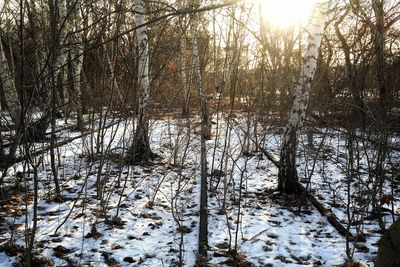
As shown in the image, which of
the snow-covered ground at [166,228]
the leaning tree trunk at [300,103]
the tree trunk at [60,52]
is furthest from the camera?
the leaning tree trunk at [300,103]

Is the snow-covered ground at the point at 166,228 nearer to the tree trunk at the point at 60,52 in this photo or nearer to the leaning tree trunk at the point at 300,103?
Result: the leaning tree trunk at the point at 300,103

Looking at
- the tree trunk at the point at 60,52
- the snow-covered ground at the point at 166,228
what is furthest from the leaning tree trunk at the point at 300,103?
the tree trunk at the point at 60,52

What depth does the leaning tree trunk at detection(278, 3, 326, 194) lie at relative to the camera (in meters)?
4.47

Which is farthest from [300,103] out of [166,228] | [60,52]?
[60,52]

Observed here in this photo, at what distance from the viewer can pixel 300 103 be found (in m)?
4.59

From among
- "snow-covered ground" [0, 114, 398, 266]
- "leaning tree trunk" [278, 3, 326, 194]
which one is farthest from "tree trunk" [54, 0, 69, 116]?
"leaning tree trunk" [278, 3, 326, 194]

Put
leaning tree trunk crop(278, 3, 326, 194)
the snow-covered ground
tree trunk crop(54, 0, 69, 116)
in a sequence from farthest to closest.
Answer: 1. leaning tree trunk crop(278, 3, 326, 194)
2. the snow-covered ground
3. tree trunk crop(54, 0, 69, 116)

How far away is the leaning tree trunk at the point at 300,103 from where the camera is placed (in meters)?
4.47

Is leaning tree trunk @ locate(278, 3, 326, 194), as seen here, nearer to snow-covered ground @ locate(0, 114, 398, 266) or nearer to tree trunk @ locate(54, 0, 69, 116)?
snow-covered ground @ locate(0, 114, 398, 266)

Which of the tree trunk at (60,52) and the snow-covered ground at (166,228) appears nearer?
the tree trunk at (60,52)

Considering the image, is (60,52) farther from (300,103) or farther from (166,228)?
(300,103)

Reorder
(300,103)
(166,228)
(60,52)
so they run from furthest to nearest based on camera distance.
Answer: (300,103)
(166,228)
(60,52)

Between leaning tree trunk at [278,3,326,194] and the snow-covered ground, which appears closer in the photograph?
the snow-covered ground

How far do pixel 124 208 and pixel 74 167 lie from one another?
210 cm
